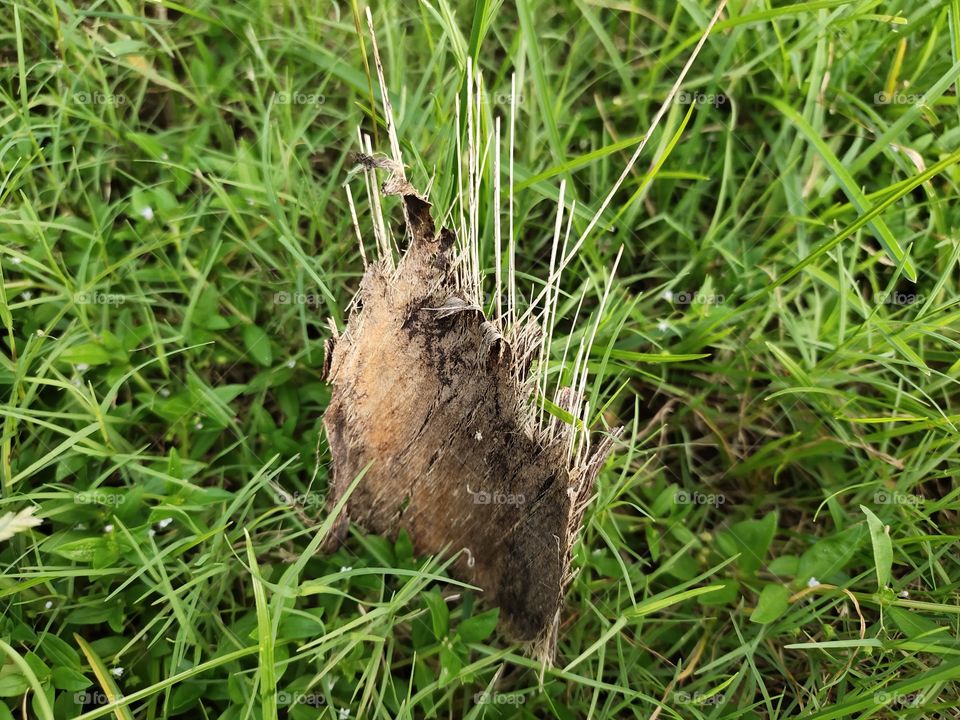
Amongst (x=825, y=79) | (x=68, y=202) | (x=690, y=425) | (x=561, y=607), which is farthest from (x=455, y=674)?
(x=825, y=79)

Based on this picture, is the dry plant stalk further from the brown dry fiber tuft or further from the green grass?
the green grass

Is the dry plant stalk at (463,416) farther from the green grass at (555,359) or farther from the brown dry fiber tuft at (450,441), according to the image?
the green grass at (555,359)

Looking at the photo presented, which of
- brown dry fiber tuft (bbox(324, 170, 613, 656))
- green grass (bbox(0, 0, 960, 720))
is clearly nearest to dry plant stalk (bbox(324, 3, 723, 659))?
brown dry fiber tuft (bbox(324, 170, 613, 656))

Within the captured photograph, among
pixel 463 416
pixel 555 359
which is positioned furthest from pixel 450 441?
pixel 555 359

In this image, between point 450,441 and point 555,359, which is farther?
point 555,359

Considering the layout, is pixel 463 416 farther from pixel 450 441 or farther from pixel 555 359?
pixel 555 359

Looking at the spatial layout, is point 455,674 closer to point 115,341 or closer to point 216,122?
point 115,341
